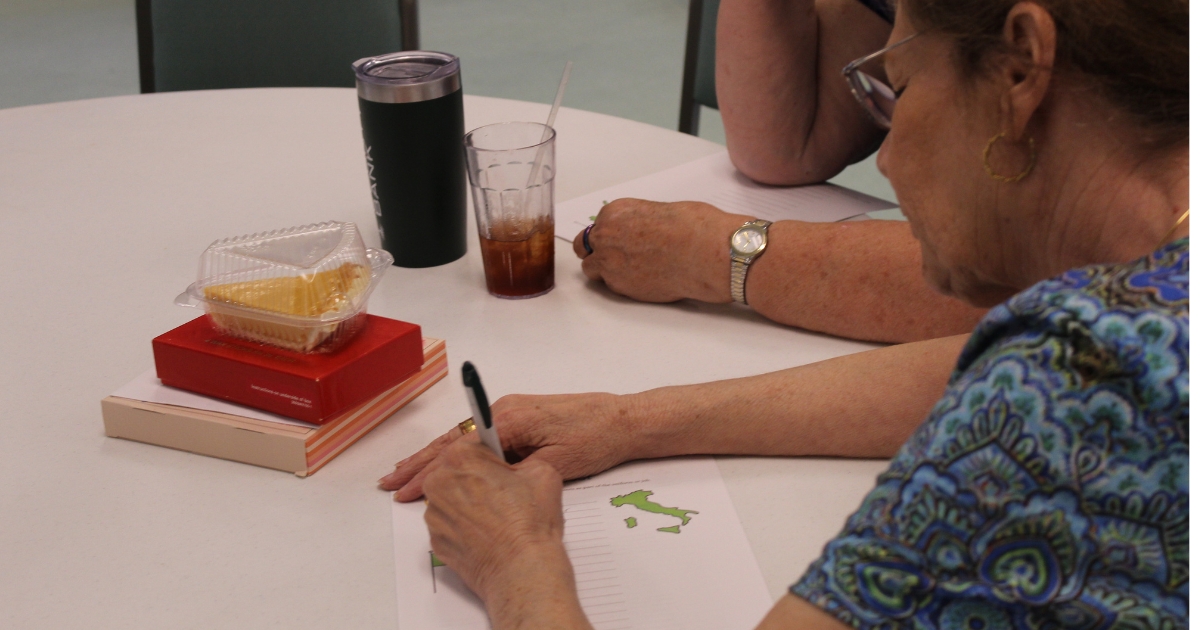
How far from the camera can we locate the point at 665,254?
1.24m

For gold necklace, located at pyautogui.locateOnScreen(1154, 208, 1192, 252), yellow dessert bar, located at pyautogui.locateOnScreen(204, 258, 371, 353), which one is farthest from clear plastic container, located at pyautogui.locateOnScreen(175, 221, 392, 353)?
gold necklace, located at pyautogui.locateOnScreen(1154, 208, 1192, 252)

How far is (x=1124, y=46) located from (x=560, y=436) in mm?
542

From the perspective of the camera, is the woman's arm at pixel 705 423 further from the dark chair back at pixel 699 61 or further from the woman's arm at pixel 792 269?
the dark chair back at pixel 699 61

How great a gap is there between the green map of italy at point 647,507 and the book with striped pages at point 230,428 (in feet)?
0.83

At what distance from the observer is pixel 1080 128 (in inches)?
27.3

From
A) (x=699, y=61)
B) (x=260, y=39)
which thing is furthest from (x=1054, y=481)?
(x=260, y=39)

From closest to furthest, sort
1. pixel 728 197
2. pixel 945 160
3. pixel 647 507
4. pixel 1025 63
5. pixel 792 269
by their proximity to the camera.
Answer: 1. pixel 1025 63
2. pixel 945 160
3. pixel 647 507
4. pixel 792 269
5. pixel 728 197

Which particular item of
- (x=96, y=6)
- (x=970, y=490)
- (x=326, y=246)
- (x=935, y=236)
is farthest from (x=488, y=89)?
(x=970, y=490)

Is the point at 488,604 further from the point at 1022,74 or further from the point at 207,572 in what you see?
the point at 1022,74

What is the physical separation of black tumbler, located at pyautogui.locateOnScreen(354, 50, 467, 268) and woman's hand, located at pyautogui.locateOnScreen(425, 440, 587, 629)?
1.52ft

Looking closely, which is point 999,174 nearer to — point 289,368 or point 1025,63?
point 1025,63

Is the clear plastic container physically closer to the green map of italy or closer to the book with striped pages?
the book with striped pages

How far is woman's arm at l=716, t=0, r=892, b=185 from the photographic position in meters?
1.55

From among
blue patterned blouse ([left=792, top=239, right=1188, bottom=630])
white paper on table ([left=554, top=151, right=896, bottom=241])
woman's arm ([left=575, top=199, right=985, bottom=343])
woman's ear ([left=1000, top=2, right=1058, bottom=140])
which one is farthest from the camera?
white paper on table ([left=554, top=151, right=896, bottom=241])
